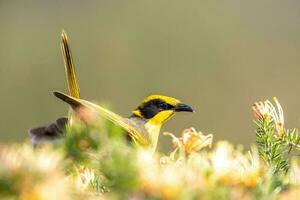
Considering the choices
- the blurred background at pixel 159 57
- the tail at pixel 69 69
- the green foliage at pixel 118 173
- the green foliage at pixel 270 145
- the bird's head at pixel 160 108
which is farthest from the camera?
the blurred background at pixel 159 57

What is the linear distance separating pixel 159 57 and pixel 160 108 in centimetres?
672

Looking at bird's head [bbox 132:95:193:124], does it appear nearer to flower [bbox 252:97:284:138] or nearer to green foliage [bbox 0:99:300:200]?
flower [bbox 252:97:284:138]

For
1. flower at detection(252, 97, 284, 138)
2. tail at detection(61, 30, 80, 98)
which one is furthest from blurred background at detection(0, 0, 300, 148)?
flower at detection(252, 97, 284, 138)

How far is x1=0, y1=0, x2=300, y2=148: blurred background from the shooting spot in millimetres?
8164

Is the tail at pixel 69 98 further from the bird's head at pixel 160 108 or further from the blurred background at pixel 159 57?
the blurred background at pixel 159 57

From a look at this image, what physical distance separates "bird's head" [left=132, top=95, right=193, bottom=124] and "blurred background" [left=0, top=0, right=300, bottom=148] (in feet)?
11.6

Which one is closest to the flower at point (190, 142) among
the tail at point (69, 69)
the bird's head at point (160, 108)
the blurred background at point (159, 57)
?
the tail at point (69, 69)

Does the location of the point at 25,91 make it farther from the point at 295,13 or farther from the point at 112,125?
the point at 112,125

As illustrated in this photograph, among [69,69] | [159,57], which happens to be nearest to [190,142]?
[69,69]

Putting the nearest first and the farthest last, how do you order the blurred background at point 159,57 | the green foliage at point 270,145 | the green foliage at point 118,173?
the green foliage at point 118,173 → the green foliage at point 270,145 → the blurred background at point 159,57

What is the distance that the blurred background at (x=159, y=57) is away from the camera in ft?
26.8

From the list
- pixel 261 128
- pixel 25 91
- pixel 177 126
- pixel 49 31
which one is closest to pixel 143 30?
pixel 49 31

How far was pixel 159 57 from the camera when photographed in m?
10.1

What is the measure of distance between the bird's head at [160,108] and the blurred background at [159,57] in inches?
139
